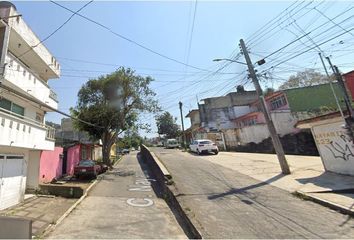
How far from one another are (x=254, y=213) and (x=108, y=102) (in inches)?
827

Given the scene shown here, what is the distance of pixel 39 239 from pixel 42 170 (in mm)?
10713

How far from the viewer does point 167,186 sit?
44.7 ft

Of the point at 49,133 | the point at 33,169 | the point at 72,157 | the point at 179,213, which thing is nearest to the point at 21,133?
the point at 49,133

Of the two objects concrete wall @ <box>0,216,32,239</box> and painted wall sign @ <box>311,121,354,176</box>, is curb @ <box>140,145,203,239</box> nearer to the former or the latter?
concrete wall @ <box>0,216,32,239</box>

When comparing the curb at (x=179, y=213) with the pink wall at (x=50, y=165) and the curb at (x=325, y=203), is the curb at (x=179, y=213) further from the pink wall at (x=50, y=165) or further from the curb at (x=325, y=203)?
the pink wall at (x=50, y=165)

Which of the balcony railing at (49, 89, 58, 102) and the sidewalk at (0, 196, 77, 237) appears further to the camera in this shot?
the balcony railing at (49, 89, 58, 102)

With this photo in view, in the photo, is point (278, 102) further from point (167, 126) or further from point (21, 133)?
point (167, 126)

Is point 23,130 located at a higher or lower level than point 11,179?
higher

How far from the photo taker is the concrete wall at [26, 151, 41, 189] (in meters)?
15.5

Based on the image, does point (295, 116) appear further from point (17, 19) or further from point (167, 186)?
point (17, 19)

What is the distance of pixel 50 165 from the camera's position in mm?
18266

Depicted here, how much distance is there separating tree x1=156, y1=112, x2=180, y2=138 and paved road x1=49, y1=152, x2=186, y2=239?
183 feet

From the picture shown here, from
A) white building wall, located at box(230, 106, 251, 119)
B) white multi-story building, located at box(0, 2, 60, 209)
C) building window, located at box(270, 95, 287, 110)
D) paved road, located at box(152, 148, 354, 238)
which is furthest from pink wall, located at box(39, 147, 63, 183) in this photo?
white building wall, located at box(230, 106, 251, 119)

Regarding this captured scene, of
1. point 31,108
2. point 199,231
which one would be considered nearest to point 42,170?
point 31,108
